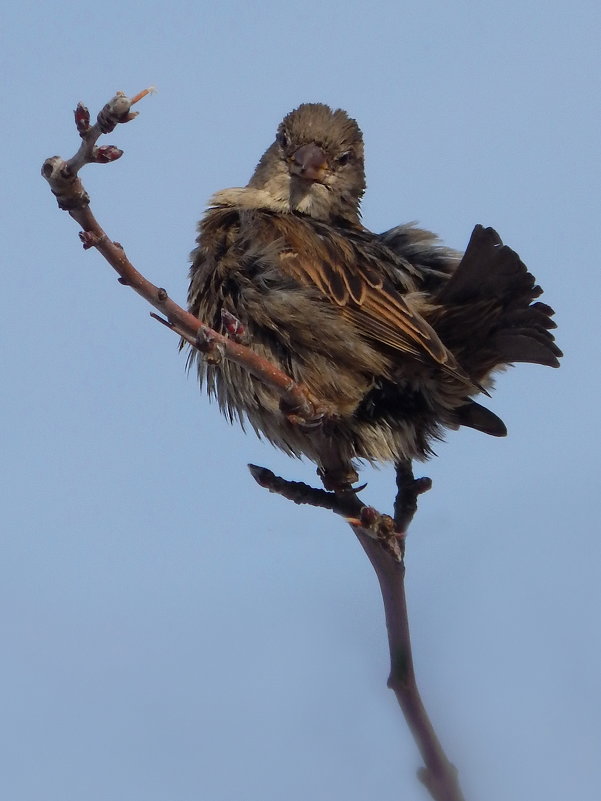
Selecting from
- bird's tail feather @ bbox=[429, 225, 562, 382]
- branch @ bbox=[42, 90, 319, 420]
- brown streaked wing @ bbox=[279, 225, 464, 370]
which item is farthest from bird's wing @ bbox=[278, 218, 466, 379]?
branch @ bbox=[42, 90, 319, 420]

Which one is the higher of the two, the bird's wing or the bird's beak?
the bird's beak

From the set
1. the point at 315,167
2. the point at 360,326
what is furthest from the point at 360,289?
the point at 315,167

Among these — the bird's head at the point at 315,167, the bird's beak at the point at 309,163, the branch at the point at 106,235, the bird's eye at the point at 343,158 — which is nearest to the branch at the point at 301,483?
the branch at the point at 106,235

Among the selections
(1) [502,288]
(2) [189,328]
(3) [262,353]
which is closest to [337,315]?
(3) [262,353]

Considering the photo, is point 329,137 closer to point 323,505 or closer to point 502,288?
point 502,288

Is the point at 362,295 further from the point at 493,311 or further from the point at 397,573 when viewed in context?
the point at 397,573

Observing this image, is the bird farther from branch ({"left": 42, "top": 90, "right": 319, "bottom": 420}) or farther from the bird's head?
branch ({"left": 42, "top": 90, "right": 319, "bottom": 420})

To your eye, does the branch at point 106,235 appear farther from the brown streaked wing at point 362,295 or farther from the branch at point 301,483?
the brown streaked wing at point 362,295
